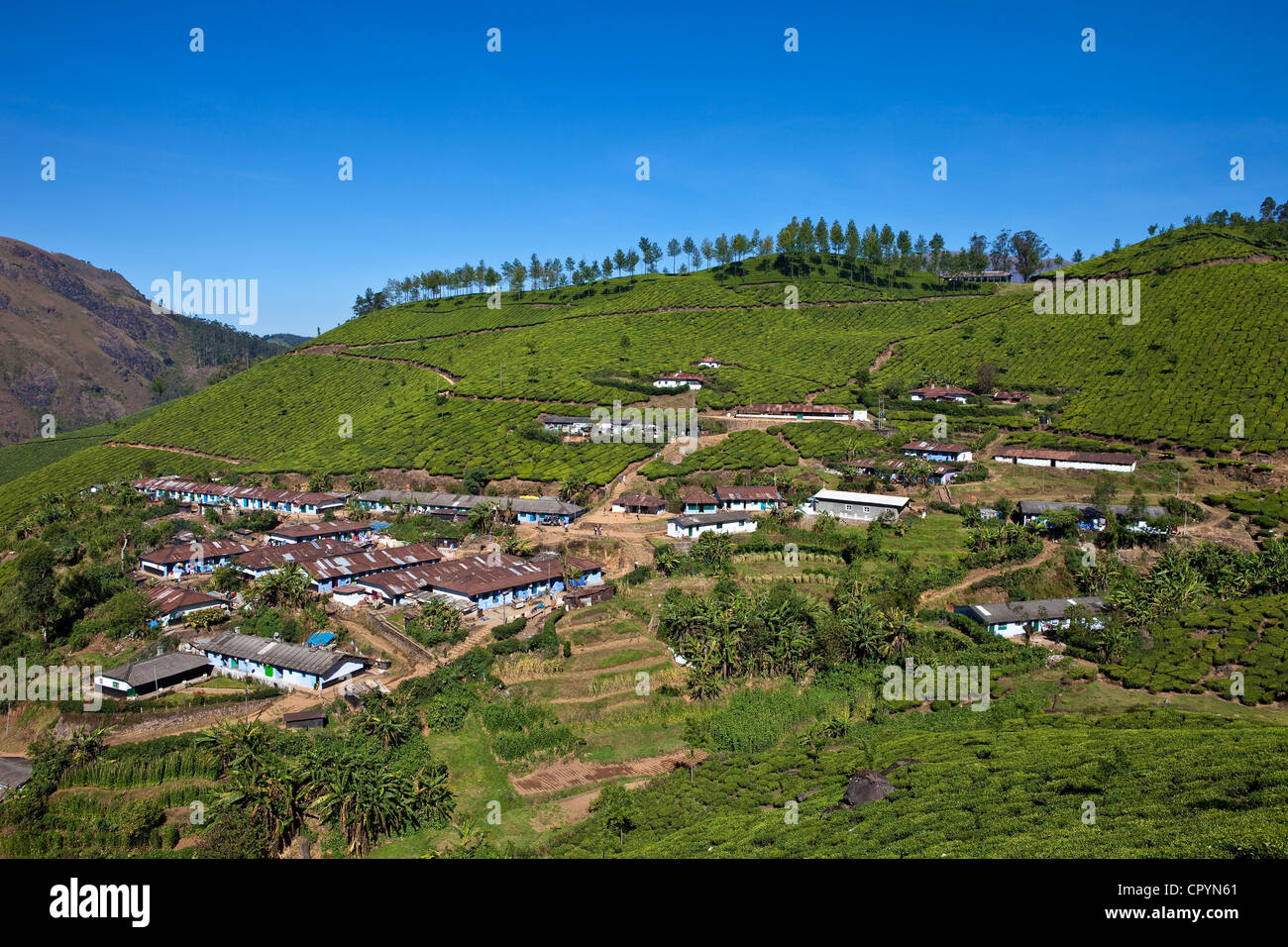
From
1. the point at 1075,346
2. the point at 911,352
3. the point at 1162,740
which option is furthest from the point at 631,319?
the point at 1162,740

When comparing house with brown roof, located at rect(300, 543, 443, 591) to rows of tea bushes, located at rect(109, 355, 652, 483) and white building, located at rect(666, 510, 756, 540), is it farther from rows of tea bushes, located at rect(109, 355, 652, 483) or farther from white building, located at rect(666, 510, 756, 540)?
white building, located at rect(666, 510, 756, 540)

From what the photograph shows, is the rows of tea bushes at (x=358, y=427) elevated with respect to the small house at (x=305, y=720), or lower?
elevated

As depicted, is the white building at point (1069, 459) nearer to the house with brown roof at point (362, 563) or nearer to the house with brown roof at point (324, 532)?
the house with brown roof at point (362, 563)

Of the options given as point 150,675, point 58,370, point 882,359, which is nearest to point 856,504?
point 150,675

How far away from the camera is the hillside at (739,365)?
2427 inches

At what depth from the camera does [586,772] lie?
87.6 feet

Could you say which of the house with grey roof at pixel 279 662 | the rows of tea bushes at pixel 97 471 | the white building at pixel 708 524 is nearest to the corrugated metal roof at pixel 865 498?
the white building at pixel 708 524

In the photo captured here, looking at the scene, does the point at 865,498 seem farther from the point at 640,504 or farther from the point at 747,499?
the point at 640,504

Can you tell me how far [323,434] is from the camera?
7956cm

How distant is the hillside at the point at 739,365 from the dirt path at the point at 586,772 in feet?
100

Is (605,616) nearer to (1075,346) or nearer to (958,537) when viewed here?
(958,537)

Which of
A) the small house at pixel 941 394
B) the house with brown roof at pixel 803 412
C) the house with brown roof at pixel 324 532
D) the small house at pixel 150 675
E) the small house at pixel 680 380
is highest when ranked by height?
the small house at pixel 680 380

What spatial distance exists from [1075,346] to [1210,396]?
18.3 m

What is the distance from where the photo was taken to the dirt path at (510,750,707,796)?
2572cm
